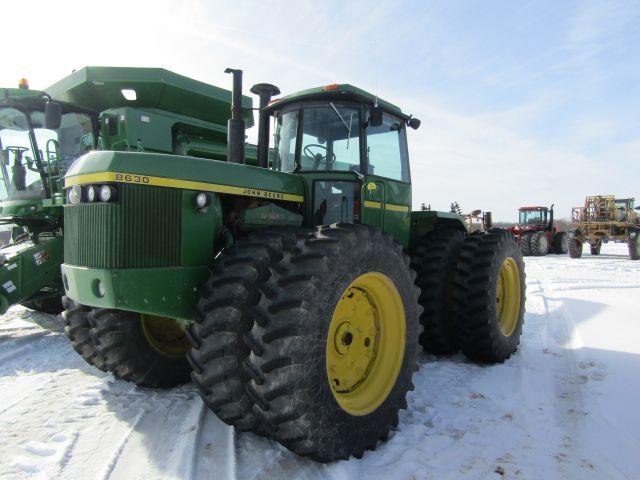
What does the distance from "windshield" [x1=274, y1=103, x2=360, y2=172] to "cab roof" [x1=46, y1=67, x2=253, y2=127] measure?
85.6 inches

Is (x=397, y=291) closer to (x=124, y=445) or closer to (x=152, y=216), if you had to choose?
(x=152, y=216)

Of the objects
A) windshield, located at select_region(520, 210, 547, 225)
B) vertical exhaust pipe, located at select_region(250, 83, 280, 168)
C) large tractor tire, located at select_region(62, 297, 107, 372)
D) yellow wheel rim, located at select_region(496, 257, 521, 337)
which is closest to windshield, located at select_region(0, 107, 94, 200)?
vertical exhaust pipe, located at select_region(250, 83, 280, 168)

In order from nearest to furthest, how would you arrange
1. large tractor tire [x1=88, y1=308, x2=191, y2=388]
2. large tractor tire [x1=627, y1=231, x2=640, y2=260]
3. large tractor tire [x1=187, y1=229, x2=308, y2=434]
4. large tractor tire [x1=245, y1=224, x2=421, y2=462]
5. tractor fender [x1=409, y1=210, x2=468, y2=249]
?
large tractor tire [x1=245, y1=224, x2=421, y2=462]
large tractor tire [x1=187, y1=229, x2=308, y2=434]
large tractor tire [x1=88, y1=308, x2=191, y2=388]
tractor fender [x1=409, y1=210, x2=468, y2=249]
large tractor tire [x1=627, y1=231, x2=640, y2=260]

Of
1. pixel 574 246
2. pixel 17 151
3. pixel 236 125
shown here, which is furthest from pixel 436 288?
pixel 574 246

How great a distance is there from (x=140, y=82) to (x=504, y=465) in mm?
6136

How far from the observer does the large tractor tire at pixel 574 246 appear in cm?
1959

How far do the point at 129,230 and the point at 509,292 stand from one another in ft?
14.2

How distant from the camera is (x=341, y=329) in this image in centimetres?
290

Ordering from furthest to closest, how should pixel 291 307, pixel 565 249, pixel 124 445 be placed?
pixel 565 249
pixel 124 445
pixel 291 307

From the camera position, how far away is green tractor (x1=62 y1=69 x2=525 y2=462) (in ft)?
8.12

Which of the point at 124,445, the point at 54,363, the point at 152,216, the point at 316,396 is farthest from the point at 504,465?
the point at 54,363

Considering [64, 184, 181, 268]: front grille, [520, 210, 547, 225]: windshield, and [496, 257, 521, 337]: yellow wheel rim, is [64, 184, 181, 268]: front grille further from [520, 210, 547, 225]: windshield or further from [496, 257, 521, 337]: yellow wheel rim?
[520, 210, 547, 225]: windshield

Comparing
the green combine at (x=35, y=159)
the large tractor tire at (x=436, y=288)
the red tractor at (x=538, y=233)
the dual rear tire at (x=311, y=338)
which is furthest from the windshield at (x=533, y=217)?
the dual rear tire at (x=311, y=338)

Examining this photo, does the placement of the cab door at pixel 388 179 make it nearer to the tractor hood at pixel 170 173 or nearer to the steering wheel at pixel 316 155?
the steering wheel at pixel 316 155
